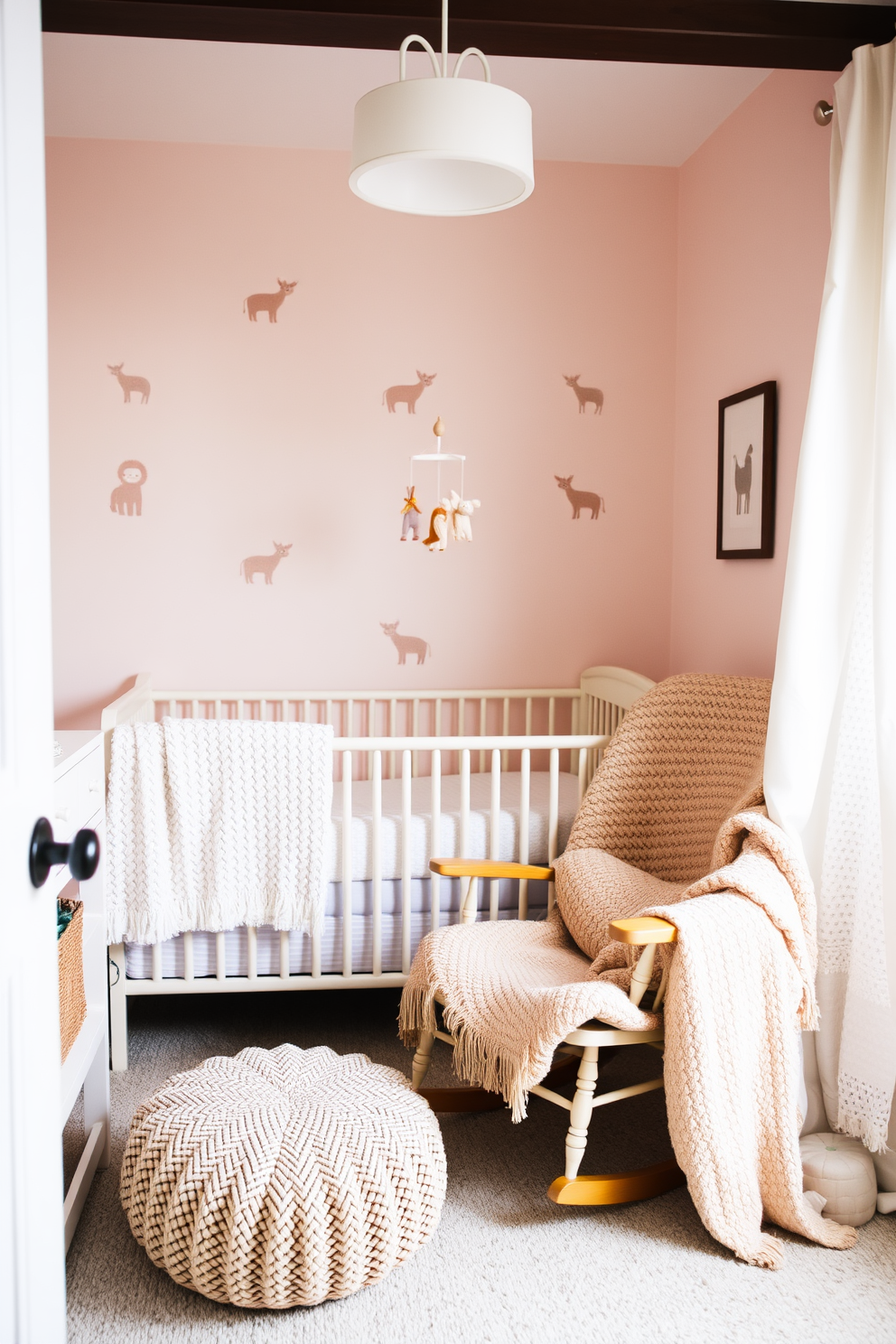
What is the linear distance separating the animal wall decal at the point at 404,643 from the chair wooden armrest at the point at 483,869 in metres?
1.03

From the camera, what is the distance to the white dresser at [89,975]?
1.56 meters

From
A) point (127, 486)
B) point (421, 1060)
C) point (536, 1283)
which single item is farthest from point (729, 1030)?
point (127, 486)

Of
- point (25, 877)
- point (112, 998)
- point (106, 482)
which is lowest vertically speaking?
point (112, 998)

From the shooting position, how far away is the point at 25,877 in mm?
817

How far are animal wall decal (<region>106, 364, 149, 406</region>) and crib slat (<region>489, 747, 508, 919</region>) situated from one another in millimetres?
1526

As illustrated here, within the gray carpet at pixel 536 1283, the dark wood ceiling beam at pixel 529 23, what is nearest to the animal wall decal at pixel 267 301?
the dark wood ceiling beam at pixel 529 23

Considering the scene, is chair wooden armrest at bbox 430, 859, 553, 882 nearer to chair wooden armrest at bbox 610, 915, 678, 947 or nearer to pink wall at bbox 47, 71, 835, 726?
chair wooden armrest at bbox 610, 915, 678, 947

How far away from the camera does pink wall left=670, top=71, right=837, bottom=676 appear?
7.30 feet

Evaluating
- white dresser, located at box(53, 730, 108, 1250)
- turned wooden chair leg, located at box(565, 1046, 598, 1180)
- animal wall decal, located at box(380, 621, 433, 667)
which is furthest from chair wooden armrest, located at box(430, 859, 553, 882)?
animal wall decal, located at box(380, 621, 433, 667)

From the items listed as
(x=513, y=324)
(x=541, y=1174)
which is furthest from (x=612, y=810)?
(x=513, y=324)

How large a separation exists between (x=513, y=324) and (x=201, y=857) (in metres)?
1.84

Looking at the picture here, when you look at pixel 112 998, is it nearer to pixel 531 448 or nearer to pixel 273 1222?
pixel 273 1222

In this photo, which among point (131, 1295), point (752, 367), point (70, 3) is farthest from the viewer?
point (752, 367)

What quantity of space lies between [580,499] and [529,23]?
1.49m
